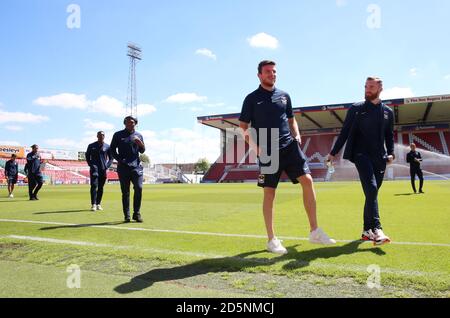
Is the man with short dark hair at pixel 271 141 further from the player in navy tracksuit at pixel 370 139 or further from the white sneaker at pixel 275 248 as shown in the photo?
the player in navy tracksuit at pixel 370 139

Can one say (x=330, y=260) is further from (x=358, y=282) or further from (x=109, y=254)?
(x=109, y=254)

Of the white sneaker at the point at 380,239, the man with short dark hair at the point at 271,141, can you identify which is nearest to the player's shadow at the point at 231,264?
the white sneaker at the point at 380,239

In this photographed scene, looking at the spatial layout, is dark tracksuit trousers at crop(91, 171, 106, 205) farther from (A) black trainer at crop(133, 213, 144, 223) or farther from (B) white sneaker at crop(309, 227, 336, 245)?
(B) white sneaker at crop(309, 227, 336, 245)

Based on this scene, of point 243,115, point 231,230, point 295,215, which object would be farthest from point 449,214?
point 243,115

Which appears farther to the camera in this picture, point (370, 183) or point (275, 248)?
point (370, 183)

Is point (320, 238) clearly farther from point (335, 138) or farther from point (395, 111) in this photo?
point (335, 138)

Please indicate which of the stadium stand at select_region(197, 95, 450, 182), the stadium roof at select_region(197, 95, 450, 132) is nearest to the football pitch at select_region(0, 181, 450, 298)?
the stadium roof at select_region(197, 95, 450, 132)

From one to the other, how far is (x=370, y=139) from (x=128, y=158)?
15.5ft

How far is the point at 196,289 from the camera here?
282 cm

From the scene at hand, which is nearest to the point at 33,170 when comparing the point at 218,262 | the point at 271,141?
the point at 271,141

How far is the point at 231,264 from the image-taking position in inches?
137

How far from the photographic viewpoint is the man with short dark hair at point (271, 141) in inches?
166

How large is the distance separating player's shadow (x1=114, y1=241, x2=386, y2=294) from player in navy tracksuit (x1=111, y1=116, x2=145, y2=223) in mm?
3784

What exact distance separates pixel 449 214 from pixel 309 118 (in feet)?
150
